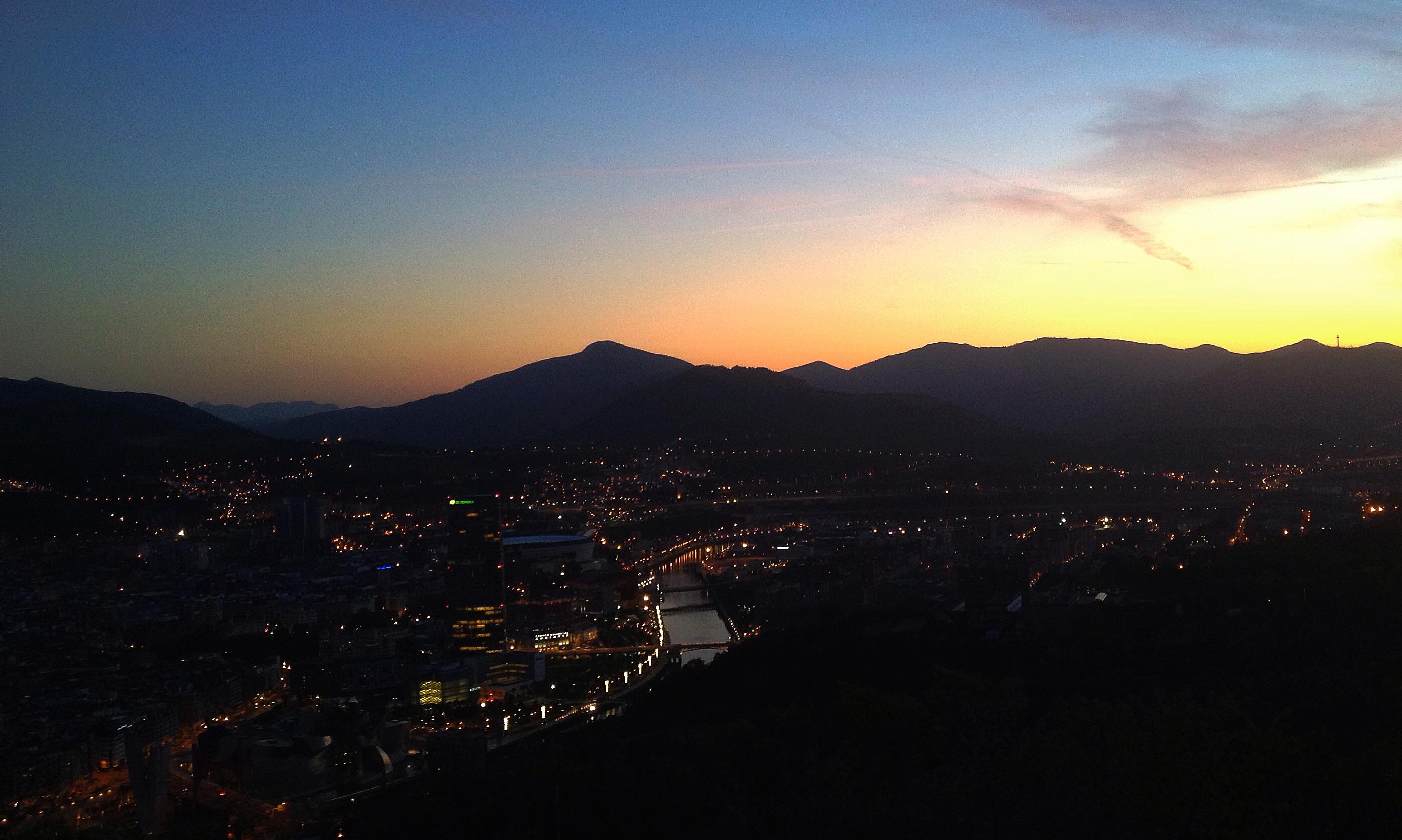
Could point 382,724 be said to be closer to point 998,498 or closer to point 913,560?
point 913,560

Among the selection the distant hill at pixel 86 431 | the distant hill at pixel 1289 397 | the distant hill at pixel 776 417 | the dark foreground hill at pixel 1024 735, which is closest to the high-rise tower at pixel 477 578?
the dark foreground hill at pixel 1024 735

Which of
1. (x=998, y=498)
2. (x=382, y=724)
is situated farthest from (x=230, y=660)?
(x=998, y=498)

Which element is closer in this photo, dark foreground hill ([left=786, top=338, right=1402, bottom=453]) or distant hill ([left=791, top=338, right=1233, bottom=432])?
dark foreground hill ([left=786, top=338, right=1402, bottom=453])

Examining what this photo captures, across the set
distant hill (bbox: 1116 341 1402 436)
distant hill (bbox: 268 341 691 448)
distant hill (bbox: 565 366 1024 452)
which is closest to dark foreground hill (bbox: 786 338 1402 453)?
distant hill (bbox: 1116 341 1402 436)

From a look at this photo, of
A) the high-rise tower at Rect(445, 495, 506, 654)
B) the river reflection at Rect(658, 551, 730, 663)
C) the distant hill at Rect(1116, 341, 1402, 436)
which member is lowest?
the river reflection at Rect(658, 551, 730, 663)

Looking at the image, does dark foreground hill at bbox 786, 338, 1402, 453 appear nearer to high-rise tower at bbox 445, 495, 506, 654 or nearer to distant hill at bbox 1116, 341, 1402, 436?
distant hill at bbox 1116, 341, 1402, 436

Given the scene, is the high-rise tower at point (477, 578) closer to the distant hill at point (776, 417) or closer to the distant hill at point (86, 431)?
the distant hill at point (86, 431)
